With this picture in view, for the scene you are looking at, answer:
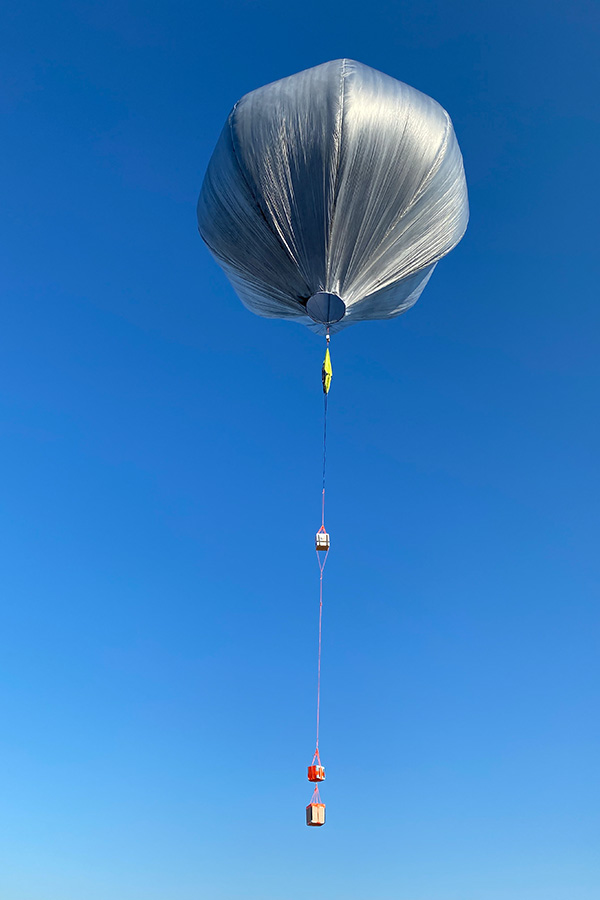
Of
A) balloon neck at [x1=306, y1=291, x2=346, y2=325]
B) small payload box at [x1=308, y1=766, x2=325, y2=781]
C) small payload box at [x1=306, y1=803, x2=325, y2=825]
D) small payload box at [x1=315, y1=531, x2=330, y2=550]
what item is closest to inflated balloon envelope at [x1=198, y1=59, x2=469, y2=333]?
balloon neck at [x1=306, y1=291, x2=346, y2=325]

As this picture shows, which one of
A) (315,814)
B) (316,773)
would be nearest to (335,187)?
(316,773)

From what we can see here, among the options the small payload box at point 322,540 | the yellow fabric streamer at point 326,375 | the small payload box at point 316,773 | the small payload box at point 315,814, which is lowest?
the small payload box at point 315,814

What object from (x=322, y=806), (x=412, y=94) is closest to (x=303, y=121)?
(x=412, y=94)

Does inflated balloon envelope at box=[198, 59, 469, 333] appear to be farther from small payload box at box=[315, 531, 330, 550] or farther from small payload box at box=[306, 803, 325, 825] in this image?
small payload box at box=[306, 803, 325, 825]

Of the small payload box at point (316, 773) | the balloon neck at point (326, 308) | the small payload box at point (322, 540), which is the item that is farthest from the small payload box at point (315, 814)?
the balloon neck at point (326, 308)

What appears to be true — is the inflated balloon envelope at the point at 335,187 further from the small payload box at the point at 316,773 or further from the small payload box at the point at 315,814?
the small payload box at the point at 315,814

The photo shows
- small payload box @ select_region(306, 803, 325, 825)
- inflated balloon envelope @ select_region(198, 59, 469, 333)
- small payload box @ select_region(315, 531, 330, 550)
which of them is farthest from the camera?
small payload box @ select_region(315, 531, 330, 550)

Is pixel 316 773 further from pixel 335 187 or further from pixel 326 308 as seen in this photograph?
pixel 335 187
